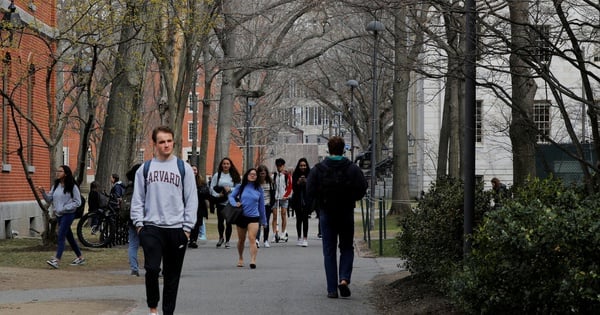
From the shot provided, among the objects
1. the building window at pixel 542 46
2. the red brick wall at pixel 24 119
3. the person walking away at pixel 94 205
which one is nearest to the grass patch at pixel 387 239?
the building window at pixel 542 46

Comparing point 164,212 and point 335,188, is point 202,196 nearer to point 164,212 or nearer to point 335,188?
point 335,188

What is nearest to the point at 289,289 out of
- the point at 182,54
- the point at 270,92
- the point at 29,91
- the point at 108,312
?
the point at 108,312

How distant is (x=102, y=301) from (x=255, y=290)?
6.68ft

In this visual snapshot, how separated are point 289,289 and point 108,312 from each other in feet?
9.96

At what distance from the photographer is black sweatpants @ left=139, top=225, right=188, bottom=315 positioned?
380 inches

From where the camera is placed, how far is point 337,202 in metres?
12.5

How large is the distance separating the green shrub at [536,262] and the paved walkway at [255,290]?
10.4 ft

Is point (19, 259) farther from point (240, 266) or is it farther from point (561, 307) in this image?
point (561, 307)

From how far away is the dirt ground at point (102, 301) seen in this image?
1113 cm

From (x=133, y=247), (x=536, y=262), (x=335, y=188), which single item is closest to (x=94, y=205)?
(x=133, y=247)

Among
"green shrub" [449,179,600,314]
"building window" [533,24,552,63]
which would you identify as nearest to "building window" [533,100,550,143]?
"building window" [533,24,552,63]

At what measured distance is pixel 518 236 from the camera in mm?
7586

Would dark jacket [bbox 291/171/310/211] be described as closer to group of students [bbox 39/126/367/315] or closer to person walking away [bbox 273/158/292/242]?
person walking away [bbox 273/158/292/242]

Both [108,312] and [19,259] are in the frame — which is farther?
[19,259]
